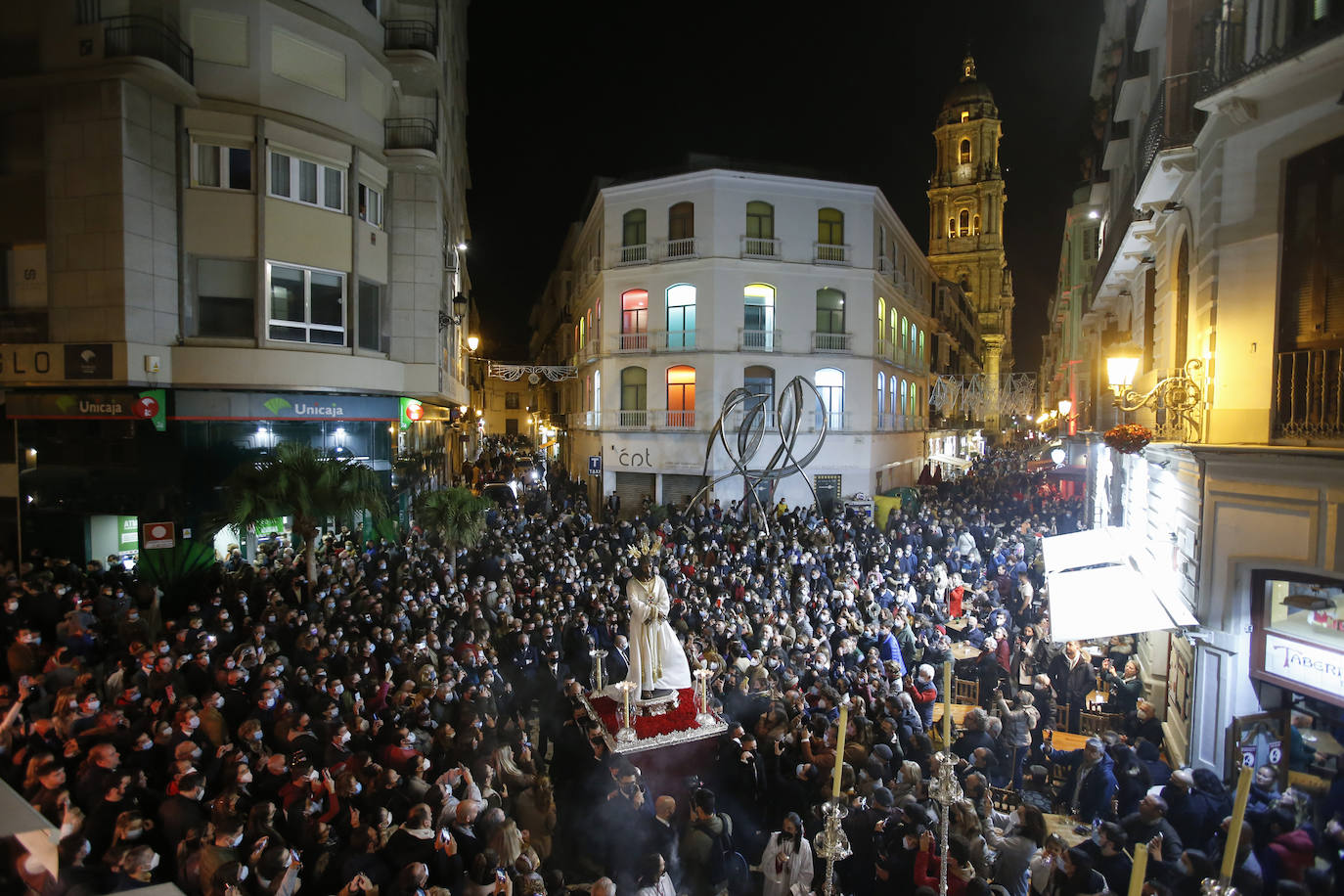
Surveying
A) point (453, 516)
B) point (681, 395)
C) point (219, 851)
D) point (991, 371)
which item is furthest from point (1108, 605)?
point (991, 371)

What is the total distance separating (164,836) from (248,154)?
49.3ft

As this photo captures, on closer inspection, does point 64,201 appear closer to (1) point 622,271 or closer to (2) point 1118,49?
(1) point 622,271

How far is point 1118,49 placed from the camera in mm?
18453

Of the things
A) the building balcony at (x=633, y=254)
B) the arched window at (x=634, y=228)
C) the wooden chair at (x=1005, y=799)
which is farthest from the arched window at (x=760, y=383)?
the wooden chair at (x=1005, y=799)

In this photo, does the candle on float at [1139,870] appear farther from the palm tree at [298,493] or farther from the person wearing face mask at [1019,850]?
the palm tree at [298,493]

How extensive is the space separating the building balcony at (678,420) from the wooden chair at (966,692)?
17852 millimetres

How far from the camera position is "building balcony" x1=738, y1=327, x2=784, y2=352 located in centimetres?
2859

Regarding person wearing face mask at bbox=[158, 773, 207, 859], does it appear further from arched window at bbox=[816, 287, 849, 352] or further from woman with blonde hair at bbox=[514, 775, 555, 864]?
arched window at bbox=[816, 287, 849, 352]

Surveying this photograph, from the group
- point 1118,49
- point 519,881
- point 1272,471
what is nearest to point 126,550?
point 519,881

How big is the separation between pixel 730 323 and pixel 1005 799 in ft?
71.5

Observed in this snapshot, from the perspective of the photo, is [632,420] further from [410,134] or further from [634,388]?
[410,134]

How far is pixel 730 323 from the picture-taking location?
2853 cm

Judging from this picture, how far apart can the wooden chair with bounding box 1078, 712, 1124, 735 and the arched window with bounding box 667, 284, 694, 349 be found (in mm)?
20379

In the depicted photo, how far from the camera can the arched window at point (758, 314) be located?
2895 centimetres
